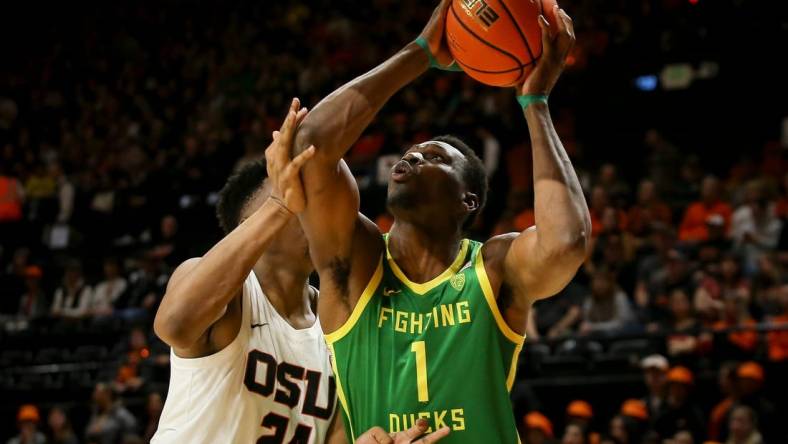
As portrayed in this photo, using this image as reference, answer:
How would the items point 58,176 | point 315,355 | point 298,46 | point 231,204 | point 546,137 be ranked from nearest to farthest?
point 546,137
point 315,355
point 231,204
point 58,176
point 298,46

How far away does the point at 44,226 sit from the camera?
1382cm

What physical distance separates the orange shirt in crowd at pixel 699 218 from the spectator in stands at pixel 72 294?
6.43 m

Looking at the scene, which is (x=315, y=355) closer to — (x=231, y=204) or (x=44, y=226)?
(x=231, y=204)

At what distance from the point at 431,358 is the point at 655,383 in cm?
481

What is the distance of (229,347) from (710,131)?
8.73 m

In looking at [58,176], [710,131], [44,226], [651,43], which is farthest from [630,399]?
[58,176]

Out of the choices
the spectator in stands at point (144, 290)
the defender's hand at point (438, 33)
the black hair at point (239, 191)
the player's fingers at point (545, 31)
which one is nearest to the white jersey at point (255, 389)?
the black hair at point (239, 191)

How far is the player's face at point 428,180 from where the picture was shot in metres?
3.35

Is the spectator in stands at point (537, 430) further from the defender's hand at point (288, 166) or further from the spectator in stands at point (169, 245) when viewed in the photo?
the spectator in stands at point (169, 245)

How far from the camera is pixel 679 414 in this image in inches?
292

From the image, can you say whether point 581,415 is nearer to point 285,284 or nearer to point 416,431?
point 285,284

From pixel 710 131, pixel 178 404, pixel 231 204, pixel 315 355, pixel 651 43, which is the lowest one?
pixel 710 131

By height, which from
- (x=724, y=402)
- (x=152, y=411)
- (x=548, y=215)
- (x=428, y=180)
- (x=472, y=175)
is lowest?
(x=724, y=402)

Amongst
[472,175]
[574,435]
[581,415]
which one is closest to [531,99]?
[472,175]
